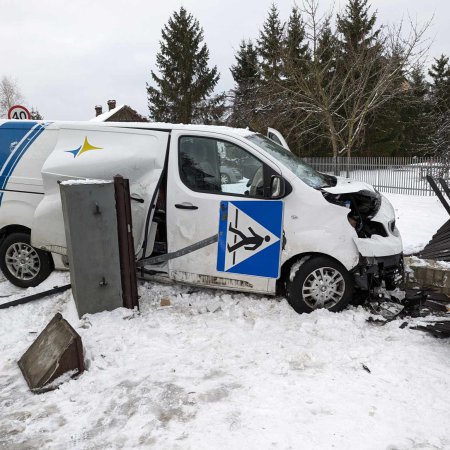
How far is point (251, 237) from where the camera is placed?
4.38m

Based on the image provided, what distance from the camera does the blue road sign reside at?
4316 mm

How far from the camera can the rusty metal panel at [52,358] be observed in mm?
3256

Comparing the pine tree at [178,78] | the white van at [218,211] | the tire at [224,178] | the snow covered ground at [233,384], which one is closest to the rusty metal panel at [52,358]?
the snow covered ground at [233,384]

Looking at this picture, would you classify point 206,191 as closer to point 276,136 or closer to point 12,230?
point 276,136

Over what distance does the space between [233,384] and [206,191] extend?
211 centimetres

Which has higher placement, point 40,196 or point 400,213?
point 40,196

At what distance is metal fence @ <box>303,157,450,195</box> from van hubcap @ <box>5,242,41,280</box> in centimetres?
1419

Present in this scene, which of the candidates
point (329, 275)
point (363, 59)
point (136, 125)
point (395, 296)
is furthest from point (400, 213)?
point (363, 59)

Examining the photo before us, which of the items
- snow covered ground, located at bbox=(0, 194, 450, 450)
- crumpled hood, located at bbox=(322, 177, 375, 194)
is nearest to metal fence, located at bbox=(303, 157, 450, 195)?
crumpled hood, located at bbox=(322, 177, 375, 194)

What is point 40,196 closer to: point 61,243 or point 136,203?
point 61,243

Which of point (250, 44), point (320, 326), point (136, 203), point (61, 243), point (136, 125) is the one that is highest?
point (250, 44)

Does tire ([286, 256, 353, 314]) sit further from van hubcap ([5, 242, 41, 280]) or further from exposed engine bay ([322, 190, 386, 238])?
van hubcap ([5, 242, 41, 280])

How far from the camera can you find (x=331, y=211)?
424 cm

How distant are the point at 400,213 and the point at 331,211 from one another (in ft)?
23.3
